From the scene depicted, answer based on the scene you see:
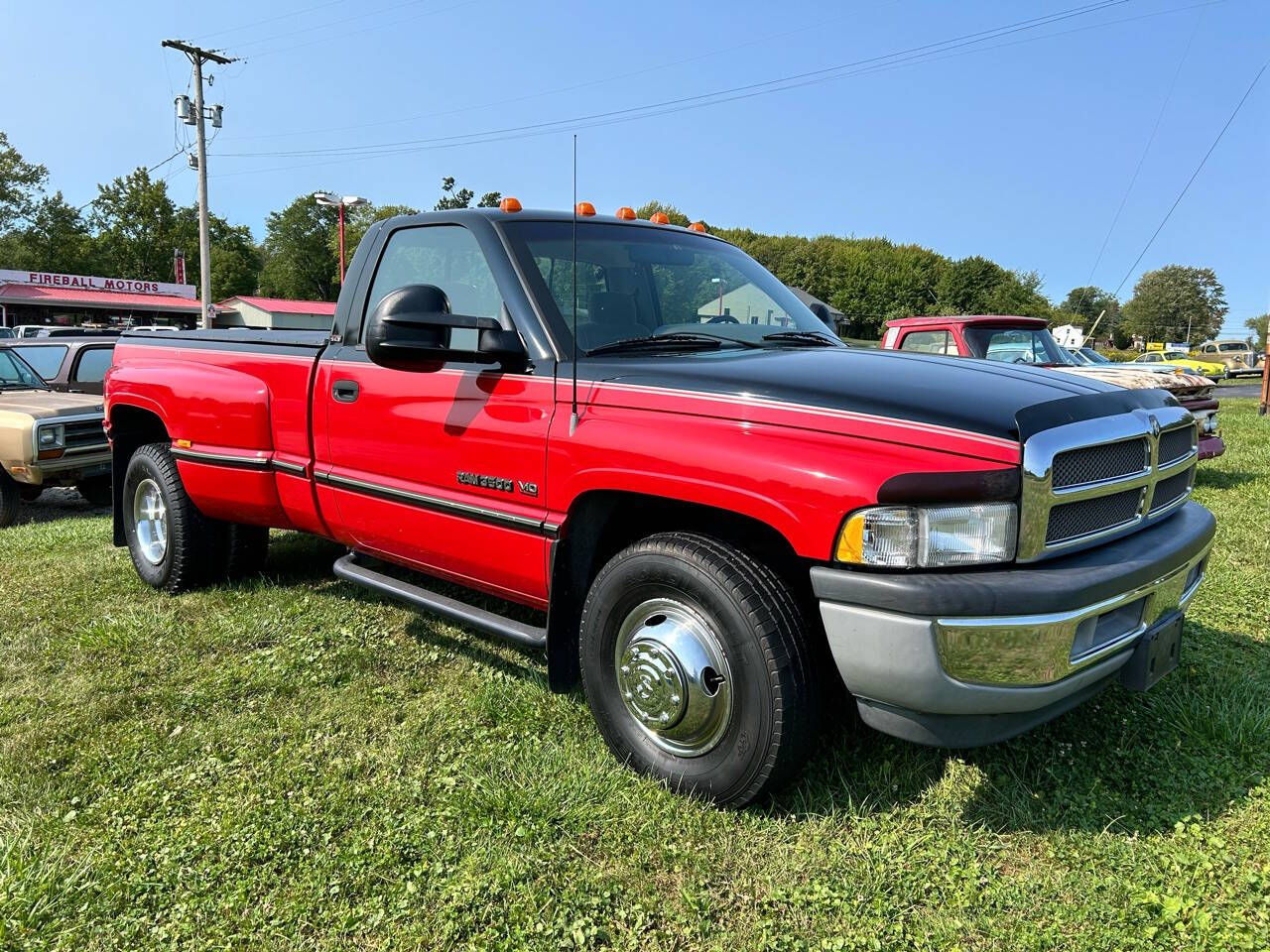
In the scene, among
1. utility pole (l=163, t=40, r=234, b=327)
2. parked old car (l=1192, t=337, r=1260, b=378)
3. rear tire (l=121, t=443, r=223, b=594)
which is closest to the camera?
rear tire (l=121, t=443, r=223, b=594)

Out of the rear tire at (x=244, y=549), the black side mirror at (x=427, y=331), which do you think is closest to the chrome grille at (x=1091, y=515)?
the black side mirror at (x=427, y=331)

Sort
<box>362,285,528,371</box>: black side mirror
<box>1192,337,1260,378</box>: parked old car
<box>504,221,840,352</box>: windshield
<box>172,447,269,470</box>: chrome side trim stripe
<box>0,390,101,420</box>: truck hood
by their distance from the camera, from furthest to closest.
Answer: <box>1192,337,1260,378</box>: parked old car → <box>0,390,101,420</box>: truck hood → <box>172,447,269,470</box>: chrome side trim stripe → <box>504,221,840,352</box>: windshield → <box>362,285,528,371</box>: black side mirror

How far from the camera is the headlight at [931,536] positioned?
220 cm

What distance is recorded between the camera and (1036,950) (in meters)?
2.13

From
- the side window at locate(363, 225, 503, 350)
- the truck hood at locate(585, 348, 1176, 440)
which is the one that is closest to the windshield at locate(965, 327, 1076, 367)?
the truck hood at locate(585, 348, 1176, 440)

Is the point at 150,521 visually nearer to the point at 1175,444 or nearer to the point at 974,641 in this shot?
the point at 974,641

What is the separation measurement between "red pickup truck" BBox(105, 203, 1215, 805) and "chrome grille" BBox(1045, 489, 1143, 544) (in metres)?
0.01

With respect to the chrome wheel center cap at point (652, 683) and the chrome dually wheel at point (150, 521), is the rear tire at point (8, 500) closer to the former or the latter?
the chrome dually wheel at point (150, 521)

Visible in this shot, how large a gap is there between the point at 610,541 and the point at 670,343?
754 mm

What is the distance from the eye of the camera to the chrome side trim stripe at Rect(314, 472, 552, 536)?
3.04m

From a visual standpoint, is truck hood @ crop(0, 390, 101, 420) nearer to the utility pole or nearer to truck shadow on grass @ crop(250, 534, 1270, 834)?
truck shadow on grass @ crop(250, 534, 1270, 834)

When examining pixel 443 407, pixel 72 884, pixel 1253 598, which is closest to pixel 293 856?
pixel 72 884

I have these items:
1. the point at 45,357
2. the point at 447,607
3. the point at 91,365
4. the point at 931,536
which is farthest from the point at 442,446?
the point at 45,357

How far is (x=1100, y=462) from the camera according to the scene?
8.08 ft
